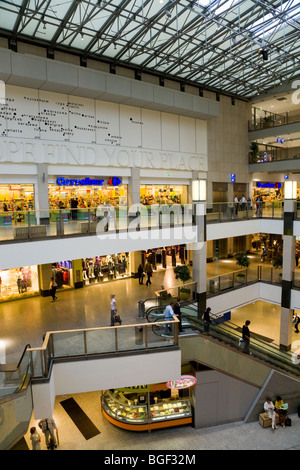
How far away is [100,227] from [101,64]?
9.30 metres

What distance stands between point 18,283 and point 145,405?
7.51 metres

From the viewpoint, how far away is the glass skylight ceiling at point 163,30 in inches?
491

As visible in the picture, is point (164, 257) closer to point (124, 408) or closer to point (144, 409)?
point (144, 409)

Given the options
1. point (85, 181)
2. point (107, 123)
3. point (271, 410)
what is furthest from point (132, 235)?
point (271, 410)

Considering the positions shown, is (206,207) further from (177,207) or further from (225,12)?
(225,12)

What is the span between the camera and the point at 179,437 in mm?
12008

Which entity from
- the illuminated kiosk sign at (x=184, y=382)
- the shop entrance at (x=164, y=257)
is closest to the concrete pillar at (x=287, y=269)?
the shop entrance at (x=164, y=257)

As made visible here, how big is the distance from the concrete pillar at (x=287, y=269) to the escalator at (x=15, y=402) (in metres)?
13.7

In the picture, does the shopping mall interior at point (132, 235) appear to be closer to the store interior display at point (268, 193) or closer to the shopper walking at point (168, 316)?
the shopper walking at point (168, 316)

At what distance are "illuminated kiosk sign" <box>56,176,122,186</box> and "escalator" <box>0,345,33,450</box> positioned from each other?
944 centimetres

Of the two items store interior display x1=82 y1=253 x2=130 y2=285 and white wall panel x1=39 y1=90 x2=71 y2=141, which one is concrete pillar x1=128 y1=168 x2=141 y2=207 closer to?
store interior display x1=82 y1=253 x2=130 y2=285

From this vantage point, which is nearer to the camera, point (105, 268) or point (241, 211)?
point (105, 268)

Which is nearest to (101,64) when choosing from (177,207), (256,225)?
(177,207)

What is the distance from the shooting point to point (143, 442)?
460 inches
